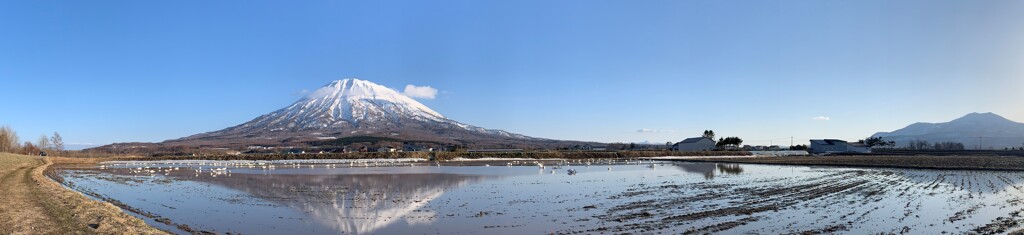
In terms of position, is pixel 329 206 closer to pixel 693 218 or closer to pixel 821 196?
pixel 693 218

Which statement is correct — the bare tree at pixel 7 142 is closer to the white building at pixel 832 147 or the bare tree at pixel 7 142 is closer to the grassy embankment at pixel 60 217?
the grassy embankment at pixel 60 217

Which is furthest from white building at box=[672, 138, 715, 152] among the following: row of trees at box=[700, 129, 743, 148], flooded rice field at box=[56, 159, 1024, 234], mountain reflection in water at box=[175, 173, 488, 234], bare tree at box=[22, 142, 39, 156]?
bare tree at box=[22, 142, 39, 156]

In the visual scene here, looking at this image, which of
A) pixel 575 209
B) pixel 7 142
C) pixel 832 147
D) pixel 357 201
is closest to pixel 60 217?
pixel 357 201

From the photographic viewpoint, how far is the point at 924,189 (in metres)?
28.9

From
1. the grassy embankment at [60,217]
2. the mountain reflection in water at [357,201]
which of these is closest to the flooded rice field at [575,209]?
the mountain reflection in water at [357,201]

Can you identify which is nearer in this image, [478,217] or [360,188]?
[478,217]

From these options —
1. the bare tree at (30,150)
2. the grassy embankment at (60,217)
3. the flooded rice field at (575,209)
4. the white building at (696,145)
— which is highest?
the white building at (696,145)

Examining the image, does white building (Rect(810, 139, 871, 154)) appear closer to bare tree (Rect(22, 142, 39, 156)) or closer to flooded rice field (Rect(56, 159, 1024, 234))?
flooded rice field (Rect(56, 159, 1024, 234))

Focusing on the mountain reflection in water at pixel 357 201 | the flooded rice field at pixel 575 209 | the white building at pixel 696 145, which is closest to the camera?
the flooded rice field at pixel 575 209

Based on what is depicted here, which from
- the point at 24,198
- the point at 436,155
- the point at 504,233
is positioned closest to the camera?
the point at 504,233

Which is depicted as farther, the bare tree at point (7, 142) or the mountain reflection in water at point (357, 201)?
the bare tree at point (7, 142)

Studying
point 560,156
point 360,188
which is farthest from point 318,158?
point 360,188

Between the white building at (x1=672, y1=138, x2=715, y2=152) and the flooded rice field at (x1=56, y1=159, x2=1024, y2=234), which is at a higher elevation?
the white building at (x1=672, y1=138, x2=715, y2=152)

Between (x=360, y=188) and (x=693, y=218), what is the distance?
17579 millimetres
